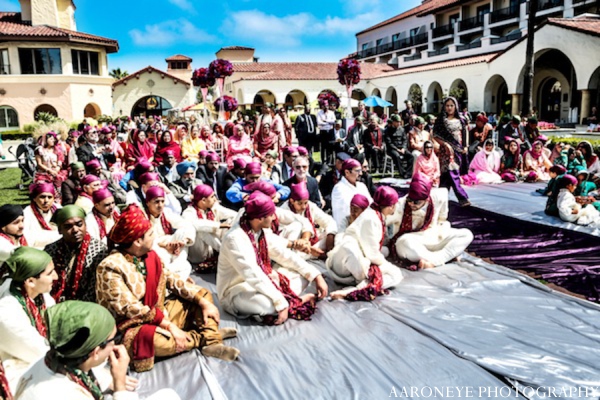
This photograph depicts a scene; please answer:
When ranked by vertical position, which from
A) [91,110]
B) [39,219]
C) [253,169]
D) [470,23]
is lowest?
[39,219]

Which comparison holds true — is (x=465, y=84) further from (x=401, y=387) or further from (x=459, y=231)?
(x=401, y=387)

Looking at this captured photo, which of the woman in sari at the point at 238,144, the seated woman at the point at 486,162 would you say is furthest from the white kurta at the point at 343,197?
the seated woman at the point at 486,162

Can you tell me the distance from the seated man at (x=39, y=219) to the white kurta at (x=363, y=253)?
2.89 m

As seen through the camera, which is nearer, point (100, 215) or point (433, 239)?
point (100, 215)

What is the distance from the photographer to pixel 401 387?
Result: 285 cm

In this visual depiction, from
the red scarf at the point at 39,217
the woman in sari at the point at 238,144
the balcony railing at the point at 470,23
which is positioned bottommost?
the red scarf at the point at 39,217

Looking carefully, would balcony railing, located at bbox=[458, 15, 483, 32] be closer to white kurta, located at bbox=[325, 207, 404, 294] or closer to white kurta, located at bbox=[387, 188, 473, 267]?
white kurta, located at bbox=[387, 188, 473, 267]

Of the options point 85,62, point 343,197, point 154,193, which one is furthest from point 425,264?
point 85,62

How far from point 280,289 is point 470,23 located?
33743mm

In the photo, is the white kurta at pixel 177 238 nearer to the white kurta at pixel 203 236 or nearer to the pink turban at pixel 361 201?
the white kurta at pixel 203 236

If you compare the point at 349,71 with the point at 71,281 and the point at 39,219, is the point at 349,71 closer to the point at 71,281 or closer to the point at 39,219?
the point at 39,219

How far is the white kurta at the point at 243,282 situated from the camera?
3631 millimetres

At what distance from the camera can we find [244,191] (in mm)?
6145

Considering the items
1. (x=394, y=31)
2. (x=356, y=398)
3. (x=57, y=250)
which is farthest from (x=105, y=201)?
(x=394, y=31)
